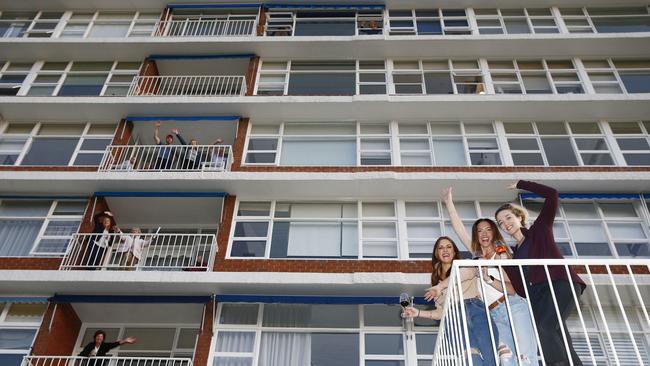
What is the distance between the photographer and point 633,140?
47.3ft

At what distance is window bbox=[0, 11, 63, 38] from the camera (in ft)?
59.0

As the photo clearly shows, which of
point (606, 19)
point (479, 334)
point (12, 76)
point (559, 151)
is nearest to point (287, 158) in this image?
point (559, 151)

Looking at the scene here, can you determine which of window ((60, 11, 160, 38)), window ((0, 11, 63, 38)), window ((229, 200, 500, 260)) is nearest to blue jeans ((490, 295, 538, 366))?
window ((229, 200, 500, 260))

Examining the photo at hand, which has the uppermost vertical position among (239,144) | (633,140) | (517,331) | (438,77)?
(438,77)

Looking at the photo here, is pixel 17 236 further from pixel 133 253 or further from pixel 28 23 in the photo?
pixel 28 23

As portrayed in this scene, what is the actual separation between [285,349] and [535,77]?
412 inches

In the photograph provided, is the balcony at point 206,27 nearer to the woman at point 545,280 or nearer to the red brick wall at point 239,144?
the red brick wall at point 239,144

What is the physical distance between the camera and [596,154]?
46.5ft

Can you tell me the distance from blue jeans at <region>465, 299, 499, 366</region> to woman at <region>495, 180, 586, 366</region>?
348 millimetres

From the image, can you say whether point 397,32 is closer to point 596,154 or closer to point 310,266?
point 596,154

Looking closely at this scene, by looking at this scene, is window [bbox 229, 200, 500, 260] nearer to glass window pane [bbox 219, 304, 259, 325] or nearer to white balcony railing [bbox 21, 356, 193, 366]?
glass window pane [bbox 219, 304, 259, 325]

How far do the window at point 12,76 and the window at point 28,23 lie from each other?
129 centimetres

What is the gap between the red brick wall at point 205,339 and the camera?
1061 centimetres

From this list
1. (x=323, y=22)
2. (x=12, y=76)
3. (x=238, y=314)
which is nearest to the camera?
(x=238, y=314)
